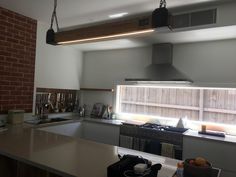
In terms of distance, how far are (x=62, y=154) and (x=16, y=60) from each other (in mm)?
2082

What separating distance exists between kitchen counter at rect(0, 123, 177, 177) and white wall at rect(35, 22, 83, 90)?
152 cm

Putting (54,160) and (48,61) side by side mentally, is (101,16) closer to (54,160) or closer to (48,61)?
(48,61)

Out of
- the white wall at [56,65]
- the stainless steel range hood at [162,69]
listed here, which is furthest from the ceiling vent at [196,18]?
the white wall at [56,65]

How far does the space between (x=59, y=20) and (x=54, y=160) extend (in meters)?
2.38

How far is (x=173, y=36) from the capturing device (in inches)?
128

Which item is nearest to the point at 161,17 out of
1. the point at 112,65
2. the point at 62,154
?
the point at 62,154

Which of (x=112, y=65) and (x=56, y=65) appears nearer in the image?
(x=56, y=65)

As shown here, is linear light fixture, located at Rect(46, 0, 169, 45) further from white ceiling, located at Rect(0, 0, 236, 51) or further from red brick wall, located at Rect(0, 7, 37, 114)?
red brick wall, located at Rect(0, 7, 37, 114)

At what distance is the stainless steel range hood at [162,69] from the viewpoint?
3533mm

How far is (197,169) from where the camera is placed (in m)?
1.32

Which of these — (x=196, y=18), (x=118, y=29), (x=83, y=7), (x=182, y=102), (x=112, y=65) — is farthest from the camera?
(x=112, y=65)

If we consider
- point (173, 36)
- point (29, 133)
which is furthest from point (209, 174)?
point (173, 36)

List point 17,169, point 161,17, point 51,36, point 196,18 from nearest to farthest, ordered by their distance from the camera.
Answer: point 161,17 → point 17,169 → point 51,36 → point 196,18

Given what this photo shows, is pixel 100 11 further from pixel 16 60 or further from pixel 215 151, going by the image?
pixel 215 151
